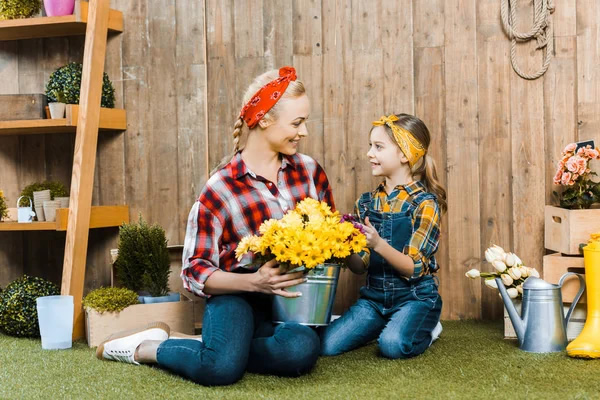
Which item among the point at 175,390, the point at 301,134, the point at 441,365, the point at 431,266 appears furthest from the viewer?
the point at 431,266

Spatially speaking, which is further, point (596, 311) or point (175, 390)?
point (596, 311)

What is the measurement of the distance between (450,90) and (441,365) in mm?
Result: 1288

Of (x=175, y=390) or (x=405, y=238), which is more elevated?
(x=405, y=238)

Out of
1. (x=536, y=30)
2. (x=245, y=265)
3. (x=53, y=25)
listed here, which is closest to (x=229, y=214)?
(x=245, y=265)

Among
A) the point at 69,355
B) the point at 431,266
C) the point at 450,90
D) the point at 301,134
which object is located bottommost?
the point at 69,355

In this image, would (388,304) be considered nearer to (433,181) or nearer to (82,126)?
(433,181)

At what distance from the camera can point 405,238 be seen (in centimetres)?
280

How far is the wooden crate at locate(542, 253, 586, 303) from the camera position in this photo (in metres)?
2.79

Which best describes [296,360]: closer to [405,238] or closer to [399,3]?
[405,238]

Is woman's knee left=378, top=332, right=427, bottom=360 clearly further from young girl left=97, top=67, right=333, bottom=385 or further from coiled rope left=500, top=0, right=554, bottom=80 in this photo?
coiled rope left=500, top=0, right=554, bottom=80

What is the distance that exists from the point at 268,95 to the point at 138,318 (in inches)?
41.2

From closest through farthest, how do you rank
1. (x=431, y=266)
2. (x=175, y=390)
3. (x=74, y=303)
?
(x=175, y=390) → (x=431, y=266) → (x=74, y=303)

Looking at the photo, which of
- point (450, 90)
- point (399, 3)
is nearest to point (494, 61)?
point (450, 90)

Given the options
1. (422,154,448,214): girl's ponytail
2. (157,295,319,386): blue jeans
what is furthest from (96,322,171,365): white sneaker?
(422,154,448,214): girl's ponytail
